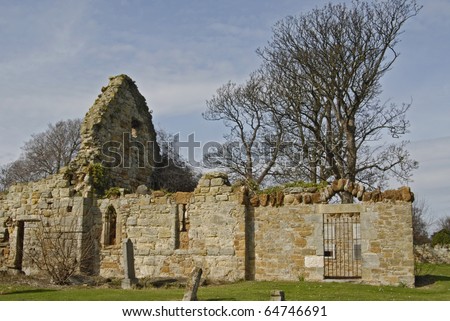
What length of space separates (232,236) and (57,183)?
Answer: 623 centimetres

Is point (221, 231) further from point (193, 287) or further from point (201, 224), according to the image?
point (193, 287)

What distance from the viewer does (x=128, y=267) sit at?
1549 centimetres

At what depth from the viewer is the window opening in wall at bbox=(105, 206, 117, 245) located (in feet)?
60.1

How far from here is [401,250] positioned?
48.9 feet

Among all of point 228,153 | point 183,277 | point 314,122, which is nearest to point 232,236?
point 183,277

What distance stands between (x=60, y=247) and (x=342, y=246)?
28.2 feet

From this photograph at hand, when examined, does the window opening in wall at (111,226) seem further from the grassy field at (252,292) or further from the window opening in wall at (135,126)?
the window opening in wall at (135,126)

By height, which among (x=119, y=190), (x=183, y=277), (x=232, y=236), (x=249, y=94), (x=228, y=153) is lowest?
(x=183, y=277)

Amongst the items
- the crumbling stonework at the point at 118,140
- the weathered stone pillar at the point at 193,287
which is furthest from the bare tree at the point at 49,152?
the weathered stone pillar at the point at 193,287

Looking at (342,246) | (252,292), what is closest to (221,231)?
(252,292)

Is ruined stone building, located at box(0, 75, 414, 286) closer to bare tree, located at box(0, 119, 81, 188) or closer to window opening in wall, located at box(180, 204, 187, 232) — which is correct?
window opening in wall, located at box(180, 204, 187, 232)

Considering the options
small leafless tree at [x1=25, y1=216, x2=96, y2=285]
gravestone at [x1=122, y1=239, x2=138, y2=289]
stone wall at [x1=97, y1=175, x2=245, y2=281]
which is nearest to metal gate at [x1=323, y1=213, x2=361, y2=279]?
stone wall at [x1=97, y1=175, x2=245, y2=281]

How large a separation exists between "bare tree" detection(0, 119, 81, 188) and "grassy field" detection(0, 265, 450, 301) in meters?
24.5
